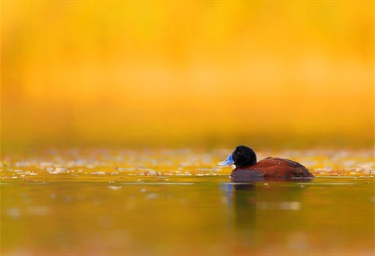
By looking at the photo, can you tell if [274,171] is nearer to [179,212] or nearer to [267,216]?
[179,212]

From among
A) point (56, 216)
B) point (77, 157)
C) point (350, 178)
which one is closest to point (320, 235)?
point (56, 216)

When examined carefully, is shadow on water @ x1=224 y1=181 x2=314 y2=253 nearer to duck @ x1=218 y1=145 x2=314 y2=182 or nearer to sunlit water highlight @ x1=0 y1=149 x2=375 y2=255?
sunlit water highlight @ x1=0 y1=149 x2=375 y2=255

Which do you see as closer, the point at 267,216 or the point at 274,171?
the point at 267,216

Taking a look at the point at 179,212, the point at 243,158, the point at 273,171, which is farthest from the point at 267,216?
the point at 243,158

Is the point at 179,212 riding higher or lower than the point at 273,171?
lower

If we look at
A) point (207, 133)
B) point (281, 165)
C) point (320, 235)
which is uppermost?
point (207, 133)

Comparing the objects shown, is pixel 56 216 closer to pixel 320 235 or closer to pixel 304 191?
pixel 320 235
